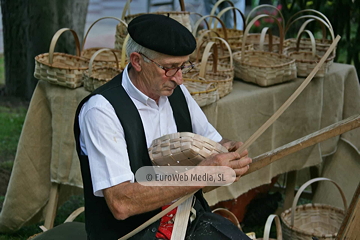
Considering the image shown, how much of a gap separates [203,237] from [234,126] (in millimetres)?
1103

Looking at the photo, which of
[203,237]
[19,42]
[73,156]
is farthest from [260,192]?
[19,42]

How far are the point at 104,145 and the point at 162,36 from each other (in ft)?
1.37

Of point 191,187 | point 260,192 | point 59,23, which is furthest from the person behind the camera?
point 59,23

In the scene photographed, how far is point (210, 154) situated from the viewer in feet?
5.93

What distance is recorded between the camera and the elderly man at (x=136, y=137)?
1730mm

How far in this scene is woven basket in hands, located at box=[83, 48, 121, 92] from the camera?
271 centimetres

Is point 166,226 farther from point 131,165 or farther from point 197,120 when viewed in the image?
point 197,120

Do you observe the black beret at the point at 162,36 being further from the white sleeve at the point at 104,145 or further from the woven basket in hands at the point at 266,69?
the woven basket in hands at the point at 266,69

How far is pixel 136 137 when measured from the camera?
1.85 m

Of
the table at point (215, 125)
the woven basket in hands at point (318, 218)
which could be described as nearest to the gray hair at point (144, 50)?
the table at point (215, 125)

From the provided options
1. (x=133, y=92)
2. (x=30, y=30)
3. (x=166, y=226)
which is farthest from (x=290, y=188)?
(x=30, y=30)

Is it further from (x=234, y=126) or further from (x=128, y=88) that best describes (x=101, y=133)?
(x=234, y=126)

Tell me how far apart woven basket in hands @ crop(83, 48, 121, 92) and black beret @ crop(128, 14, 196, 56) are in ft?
2.83

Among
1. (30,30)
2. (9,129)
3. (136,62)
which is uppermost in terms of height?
(136,62)
